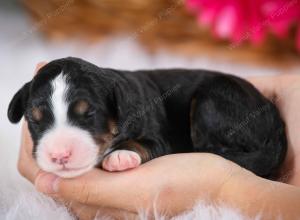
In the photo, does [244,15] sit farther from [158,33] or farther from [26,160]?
[26,160]

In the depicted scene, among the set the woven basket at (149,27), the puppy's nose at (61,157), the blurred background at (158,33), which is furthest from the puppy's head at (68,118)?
the woven basket at (149,27)

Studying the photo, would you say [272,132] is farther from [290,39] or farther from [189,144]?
[290,39]

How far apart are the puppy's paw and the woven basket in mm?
1308

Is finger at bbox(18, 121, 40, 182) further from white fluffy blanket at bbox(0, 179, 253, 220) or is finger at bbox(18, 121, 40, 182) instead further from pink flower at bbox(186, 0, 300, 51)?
pink flower at bbox(186, 0, 300, 51)

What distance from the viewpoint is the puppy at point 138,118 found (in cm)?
145

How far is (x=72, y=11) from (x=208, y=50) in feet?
2.37

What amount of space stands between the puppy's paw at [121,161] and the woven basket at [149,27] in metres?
1.31

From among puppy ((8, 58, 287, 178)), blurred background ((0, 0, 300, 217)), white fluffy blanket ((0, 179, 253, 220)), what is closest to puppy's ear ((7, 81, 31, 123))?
puppy ((8, 58, 287, 178))

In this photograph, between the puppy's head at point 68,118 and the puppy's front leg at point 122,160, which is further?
the puppy's front leg at point 122,160

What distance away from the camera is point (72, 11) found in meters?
2.99

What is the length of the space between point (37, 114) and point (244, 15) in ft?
4.94

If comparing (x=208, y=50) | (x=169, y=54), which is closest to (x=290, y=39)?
(x=208, y=50)

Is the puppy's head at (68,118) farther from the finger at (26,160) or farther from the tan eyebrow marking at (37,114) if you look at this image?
the finger at (26,160)

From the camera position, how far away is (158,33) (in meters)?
3.14
